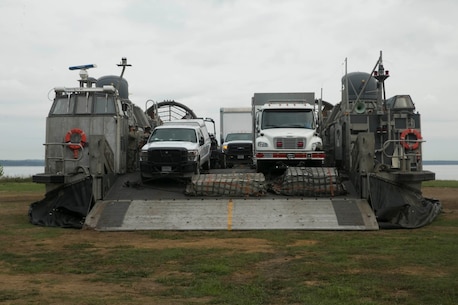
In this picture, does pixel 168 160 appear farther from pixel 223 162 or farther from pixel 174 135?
pixel 223 162

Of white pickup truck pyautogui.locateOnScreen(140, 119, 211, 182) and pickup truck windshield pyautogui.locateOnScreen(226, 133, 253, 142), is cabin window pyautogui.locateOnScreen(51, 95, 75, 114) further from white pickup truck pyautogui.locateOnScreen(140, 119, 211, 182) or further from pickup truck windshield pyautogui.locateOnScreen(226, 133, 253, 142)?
pickup truck windshield pyautogui.locateOnScreen(226, 133, 253, 142)

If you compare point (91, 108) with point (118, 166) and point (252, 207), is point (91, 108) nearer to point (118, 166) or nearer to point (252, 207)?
point (118, 166)

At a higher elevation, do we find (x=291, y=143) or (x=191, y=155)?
(x=291, y=143)

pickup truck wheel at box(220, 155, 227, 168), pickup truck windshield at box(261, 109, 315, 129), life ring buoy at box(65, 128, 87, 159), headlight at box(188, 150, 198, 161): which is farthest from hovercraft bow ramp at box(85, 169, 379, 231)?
pickup truck wheel at box(220, 155, 227, 168)

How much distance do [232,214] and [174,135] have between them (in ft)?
17.2

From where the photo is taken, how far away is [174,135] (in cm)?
1780

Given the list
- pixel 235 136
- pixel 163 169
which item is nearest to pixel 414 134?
pixel 163 169

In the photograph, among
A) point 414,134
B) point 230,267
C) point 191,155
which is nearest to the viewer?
point 230,267

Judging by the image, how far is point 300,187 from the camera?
14.3m

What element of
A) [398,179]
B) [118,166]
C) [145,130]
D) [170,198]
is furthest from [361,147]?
[145,130]

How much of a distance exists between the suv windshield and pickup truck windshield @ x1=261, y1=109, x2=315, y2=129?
2348 millimetres

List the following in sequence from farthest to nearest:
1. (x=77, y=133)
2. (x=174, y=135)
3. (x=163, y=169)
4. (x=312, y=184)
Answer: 1. (x=174, y=135)
2. (x=77, y=133)
3. (x=163, y=169)
4. (x=312, y=184)

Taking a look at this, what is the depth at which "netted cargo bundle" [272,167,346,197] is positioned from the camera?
46.7 ft

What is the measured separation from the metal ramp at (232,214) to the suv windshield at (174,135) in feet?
12.6
